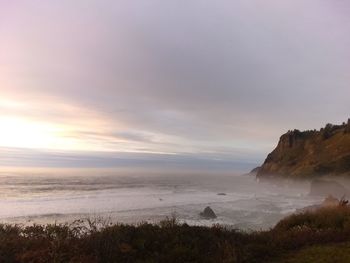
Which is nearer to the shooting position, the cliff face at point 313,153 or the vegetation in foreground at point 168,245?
the vegetation in foreground at point 168,245

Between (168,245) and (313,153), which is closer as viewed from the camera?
(168,245)

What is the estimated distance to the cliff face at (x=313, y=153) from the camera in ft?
291

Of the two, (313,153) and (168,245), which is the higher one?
(313,153)

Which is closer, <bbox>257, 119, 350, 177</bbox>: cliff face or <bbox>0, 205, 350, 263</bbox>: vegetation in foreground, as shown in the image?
<bbox>0, 205, 350, 263</bbox>: vegetation in foreground

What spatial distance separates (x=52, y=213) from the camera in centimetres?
3772

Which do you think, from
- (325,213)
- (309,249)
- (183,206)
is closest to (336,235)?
(309,249)

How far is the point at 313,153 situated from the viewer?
11119cm

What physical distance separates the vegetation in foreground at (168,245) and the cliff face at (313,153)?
72.0 metres

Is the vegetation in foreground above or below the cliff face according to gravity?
below

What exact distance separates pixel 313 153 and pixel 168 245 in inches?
4298

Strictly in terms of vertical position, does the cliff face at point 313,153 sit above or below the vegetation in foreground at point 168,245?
above

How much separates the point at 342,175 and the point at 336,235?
72.1 meters

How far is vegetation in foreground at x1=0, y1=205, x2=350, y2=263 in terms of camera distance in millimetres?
7965

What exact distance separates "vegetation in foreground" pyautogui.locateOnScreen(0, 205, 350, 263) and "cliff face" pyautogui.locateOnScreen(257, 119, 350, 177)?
236 feet
